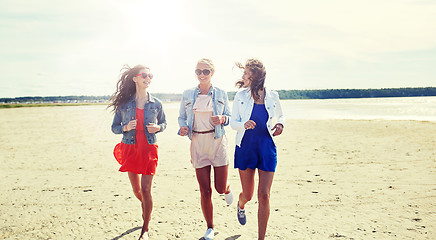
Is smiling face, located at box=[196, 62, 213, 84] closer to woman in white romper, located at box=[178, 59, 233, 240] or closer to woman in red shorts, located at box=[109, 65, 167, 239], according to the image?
woman in white romper, located at box=[178, 59, 233, 240]

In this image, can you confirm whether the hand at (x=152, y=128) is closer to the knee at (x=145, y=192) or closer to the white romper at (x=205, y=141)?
the white romper at (x=205, y=141)

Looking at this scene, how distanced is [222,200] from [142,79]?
3.16 meters

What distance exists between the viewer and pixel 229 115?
15.8ft

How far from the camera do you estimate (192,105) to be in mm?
4648

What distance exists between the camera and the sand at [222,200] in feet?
17.4

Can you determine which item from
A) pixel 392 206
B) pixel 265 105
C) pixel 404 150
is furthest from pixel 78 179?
pixel 404 150

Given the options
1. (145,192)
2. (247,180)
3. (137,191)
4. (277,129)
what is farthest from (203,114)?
(137,191)

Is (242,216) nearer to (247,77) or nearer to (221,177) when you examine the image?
(221,177)

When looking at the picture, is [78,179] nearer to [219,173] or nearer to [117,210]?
[117,210]

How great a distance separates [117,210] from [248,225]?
2.42 m

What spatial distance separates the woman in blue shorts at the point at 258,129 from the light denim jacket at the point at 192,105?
0.19 m

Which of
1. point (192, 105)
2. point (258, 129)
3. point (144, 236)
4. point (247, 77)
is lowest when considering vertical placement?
point (144, 236)

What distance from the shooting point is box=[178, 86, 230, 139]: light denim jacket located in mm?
4637

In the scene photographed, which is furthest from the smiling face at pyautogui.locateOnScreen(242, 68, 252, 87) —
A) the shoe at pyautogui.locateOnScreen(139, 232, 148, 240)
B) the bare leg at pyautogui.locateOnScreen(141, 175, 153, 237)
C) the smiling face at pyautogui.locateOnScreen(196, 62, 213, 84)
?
the shoe at pyautogui.locateOnScreen(139, 232, 148, 240)
